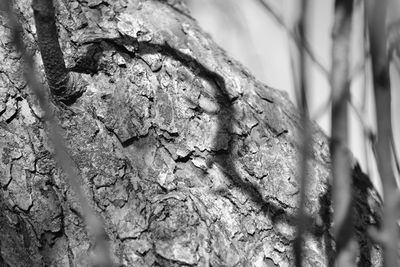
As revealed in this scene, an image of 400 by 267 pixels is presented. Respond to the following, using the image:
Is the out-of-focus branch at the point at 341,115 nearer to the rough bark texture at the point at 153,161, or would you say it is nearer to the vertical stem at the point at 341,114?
the vertical stem at the point at 341,114

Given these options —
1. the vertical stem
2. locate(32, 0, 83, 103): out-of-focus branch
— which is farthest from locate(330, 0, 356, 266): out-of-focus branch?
locate(32, 0, 83, 103): out-of-focus branch

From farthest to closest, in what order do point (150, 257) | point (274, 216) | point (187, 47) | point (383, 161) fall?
point (187, 47), point (274, 216), point (150, 257), point (383, 161)

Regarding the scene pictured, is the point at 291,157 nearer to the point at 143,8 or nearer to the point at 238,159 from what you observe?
the point at 238,159

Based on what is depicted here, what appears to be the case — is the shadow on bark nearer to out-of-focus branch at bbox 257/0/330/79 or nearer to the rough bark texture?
the rough bark texture

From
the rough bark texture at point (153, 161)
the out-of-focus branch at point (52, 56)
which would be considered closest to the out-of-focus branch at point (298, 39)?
the rough bark texture at point (153, 161)

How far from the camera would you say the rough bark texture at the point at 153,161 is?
88cm

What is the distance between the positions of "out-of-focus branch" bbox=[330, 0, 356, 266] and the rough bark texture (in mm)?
267

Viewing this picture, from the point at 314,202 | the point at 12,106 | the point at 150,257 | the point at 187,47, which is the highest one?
the point at 187,47

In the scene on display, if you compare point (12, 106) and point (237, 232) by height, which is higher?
point (12, 106)

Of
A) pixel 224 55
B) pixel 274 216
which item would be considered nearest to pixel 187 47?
pixel 224 55

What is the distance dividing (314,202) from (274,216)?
A: 0.09 meters

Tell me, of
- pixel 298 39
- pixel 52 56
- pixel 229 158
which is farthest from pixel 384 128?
pixel 52 56

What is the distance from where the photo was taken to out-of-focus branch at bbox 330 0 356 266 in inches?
24.5

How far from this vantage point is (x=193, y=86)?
3.31ft
